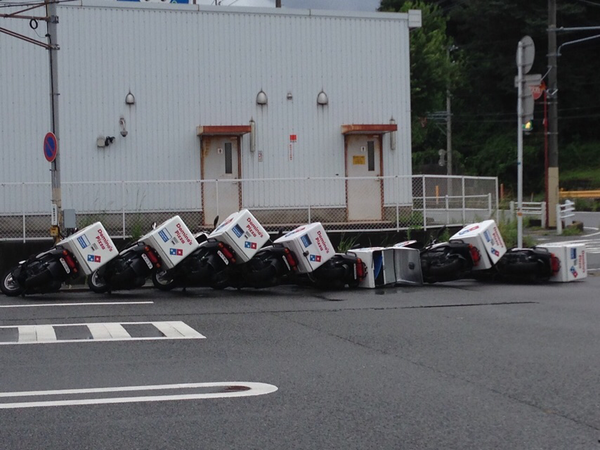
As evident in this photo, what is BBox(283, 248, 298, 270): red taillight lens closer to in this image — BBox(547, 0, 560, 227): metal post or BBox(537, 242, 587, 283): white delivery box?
BBox(537, 242, 587, 283): white delivery box

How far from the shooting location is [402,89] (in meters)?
23.7

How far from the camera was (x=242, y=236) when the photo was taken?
15969 millimetres

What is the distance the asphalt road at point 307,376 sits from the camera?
6270 mm

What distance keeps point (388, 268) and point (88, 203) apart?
776 centimetres

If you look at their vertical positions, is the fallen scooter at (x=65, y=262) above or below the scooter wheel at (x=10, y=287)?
above

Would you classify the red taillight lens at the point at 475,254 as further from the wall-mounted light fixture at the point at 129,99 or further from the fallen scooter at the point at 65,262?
the wall-mounted light fixture at the point at 129,99

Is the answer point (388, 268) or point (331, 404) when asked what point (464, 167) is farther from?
point (331, 404)

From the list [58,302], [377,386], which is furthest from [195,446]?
[58,302]

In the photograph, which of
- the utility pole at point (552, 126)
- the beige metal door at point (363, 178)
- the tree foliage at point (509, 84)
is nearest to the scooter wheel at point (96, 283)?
the beige metal door at point (363, 178)

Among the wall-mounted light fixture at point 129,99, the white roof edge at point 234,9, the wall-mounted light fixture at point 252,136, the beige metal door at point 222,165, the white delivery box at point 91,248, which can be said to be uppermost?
the white roof edge at point 234,9

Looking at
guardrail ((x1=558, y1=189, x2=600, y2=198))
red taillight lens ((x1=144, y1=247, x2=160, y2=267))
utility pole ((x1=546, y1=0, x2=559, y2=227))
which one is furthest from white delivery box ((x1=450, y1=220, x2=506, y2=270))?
guardrail ((x1=558, y1=189, x2=600, y2=198))

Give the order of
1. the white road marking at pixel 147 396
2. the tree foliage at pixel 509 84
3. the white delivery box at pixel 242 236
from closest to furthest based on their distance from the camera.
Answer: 1. the white road marking at pixel 147 396
2. the white delivery box at pixel 242 236
3. the tree foliage at pixel 509 84

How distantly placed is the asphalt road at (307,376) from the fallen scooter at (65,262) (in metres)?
1.09

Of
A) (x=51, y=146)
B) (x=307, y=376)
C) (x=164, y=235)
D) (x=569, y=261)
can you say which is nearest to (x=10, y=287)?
(x=164, y=235)
